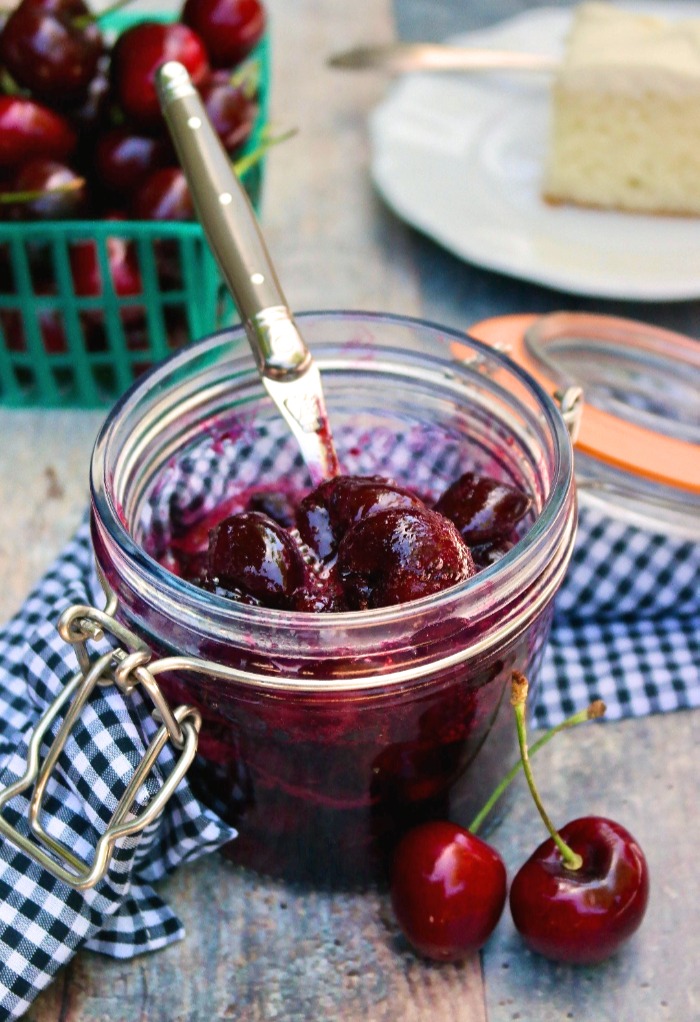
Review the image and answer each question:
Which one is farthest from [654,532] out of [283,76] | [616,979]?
[283,76]

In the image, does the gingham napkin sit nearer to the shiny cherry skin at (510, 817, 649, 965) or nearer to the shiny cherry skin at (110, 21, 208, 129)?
the shiny cherry skin at (510, 817, 649, 965)

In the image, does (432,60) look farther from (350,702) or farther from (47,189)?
(350,702)

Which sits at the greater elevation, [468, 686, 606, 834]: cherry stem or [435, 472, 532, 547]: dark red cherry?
[435, 472, 532, 547]: dark red cherry

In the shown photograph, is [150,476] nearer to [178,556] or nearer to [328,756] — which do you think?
[178,556]

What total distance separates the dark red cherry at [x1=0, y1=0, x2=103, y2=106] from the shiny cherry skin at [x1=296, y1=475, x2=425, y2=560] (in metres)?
0.70

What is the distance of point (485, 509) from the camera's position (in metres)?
0.83

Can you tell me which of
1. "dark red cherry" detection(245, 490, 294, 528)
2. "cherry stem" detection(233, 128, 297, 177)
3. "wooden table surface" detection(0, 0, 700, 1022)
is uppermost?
"cherry stem" detection(233, 128, 297, 177)

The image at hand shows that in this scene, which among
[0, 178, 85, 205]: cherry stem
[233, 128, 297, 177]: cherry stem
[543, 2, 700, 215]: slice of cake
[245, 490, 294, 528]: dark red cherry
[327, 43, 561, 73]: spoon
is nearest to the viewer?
[245, 490, 294, 528]: dark red cherry

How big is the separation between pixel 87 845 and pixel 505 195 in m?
1.13

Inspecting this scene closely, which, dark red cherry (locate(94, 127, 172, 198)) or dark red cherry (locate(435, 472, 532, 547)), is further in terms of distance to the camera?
dark red cherry (locate(94, 127, 172, 198))

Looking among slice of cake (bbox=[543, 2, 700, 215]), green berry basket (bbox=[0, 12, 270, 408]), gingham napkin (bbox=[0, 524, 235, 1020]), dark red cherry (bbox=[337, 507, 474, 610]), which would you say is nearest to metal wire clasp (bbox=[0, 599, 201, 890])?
gingham napkin (bbox=[0, 524, 235, 1020])

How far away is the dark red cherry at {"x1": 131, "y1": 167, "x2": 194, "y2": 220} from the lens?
1212mm

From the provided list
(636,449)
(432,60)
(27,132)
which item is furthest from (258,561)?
(432,60)

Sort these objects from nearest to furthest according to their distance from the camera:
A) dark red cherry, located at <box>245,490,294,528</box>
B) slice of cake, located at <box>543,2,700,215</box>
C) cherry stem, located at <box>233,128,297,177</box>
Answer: dark red cherry, located at <box>245,490,294,528</box> < cherry stem, located at <box>233,128,297,177</box> < slice of cake, located at <box>543,2,700,215</box>
